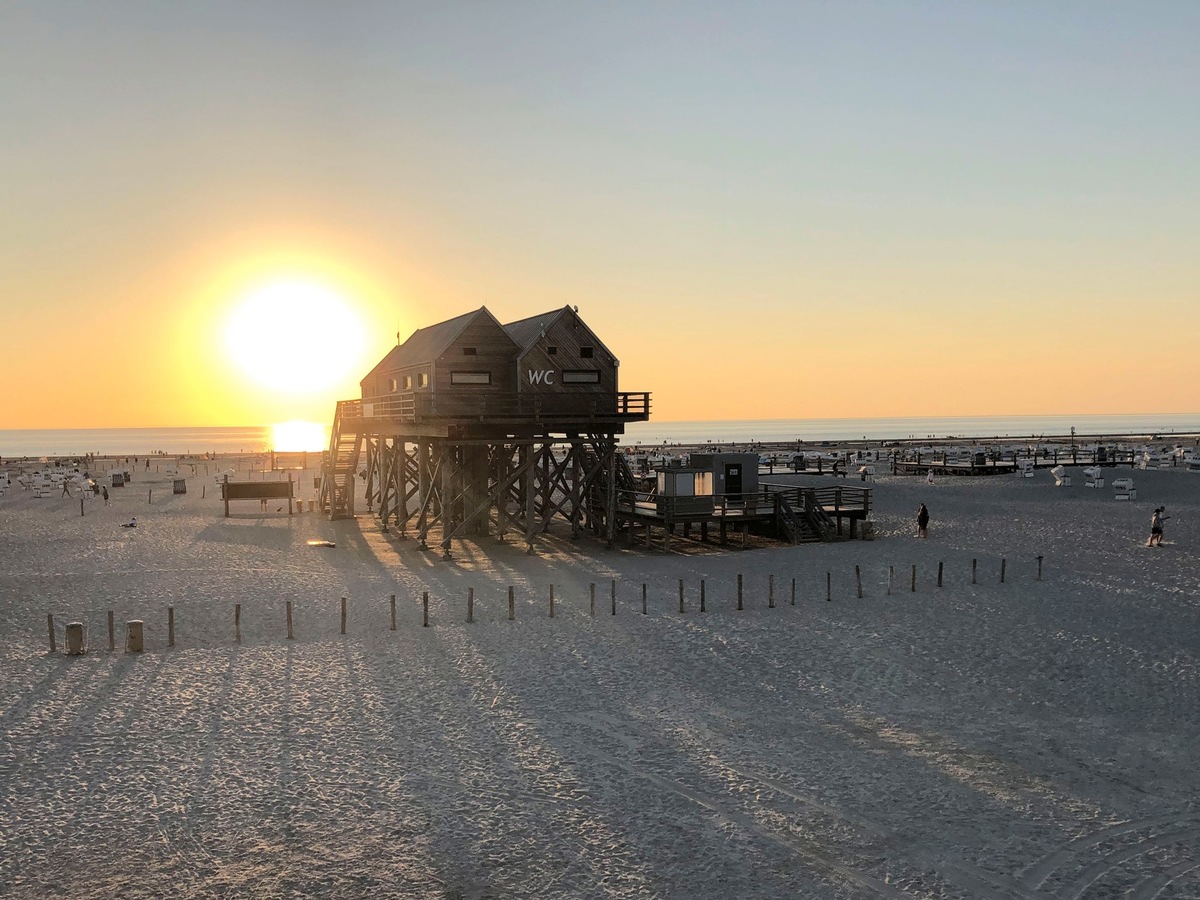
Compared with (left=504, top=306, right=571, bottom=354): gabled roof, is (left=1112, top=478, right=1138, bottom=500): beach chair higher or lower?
lower

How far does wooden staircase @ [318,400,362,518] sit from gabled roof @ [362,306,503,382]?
4.04m

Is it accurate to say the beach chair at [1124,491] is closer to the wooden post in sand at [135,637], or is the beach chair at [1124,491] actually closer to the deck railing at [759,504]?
the deck railing at [759,504]

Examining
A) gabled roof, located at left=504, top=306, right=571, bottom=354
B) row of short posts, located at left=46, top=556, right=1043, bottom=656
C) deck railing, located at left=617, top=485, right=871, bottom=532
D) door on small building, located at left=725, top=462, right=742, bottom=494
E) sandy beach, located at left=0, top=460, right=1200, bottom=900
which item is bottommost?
sandy beach, located at left=0, top=460, right=1200, bottom=900

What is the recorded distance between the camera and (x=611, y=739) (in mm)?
16047

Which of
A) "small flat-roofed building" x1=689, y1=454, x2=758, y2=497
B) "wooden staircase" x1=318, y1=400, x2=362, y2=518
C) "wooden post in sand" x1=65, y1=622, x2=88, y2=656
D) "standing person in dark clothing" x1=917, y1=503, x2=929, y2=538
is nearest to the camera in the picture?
"wooden post in sand" x1=65, y1=622, x2=88, y2=656

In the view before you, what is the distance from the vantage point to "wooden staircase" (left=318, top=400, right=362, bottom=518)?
5084 centimetres

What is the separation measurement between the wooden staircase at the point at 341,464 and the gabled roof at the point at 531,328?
1291 cm

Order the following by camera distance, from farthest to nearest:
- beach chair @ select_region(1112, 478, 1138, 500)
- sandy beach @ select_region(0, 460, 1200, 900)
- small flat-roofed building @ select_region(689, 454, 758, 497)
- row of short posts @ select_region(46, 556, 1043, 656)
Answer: beach chair @ select_region(1112, 478, 1138, 500), small flat-roofed building @ select_region(689, 454, 758, 497), row of short posts @ select_region(46, 556, 1043, 656), sandy beach @ select_region(0, 460, 1200, 900)

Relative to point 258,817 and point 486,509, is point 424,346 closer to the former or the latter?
point 486,509

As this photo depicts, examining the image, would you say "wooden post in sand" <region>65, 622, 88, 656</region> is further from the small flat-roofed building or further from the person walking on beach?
the person walking on beach

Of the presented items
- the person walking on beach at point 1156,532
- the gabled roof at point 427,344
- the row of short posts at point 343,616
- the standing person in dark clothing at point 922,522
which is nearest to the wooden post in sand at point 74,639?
the row of short posts at point 343,616

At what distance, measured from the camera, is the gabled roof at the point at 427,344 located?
38219 mm

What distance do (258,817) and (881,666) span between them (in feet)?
44.3

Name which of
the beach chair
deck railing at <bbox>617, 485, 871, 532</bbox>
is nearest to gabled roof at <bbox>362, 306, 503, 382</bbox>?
deck railing at <bbox>617, 485, 871, 532</bbox>
